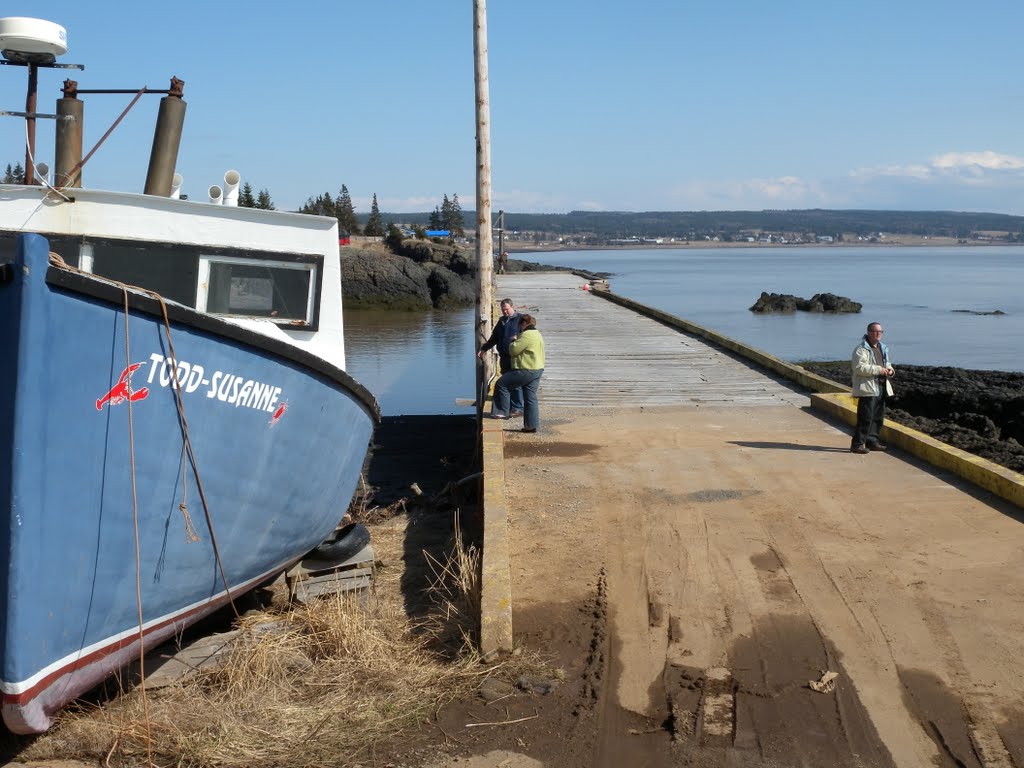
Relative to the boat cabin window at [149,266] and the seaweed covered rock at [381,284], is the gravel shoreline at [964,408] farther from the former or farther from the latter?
the seaweed covered rock at [381,284]

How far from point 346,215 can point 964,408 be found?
71247 mm

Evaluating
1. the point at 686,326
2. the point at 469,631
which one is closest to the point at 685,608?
the point at 469,631

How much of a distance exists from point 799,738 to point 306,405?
11.9ft

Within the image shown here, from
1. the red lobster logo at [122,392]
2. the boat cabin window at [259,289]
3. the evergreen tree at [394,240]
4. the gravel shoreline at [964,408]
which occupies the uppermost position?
the evergreen tree at [394,240]

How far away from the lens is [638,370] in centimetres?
1669

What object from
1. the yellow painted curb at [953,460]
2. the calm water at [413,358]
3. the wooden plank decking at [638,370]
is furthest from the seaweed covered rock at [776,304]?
the yellow painted curb at [953,460]

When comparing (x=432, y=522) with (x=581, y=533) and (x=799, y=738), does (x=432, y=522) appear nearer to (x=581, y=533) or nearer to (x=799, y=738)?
(x=581, y=533)

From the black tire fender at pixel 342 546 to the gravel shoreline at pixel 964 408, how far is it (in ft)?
21.8

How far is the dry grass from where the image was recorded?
5.16m

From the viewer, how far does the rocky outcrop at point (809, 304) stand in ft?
170

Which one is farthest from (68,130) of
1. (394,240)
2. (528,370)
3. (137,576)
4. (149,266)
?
(394,240)

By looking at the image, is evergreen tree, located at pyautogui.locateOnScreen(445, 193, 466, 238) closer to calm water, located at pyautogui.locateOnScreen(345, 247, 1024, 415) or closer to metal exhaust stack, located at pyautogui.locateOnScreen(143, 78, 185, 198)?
calm water, located at pyautogui.locateOnScreen(345, 247, 1024, 415)

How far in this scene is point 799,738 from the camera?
4.96 metres

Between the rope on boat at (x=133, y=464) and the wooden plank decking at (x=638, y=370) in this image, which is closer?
the rope on boat at (x=133, y=464)
